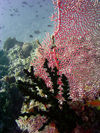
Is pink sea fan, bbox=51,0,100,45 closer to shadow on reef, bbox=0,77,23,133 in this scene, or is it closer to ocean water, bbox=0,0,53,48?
shadow on reef, bbox=0,77,23,133

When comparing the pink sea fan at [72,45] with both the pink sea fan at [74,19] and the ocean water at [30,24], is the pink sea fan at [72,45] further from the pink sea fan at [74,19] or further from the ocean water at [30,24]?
the ocean water at [30,24]

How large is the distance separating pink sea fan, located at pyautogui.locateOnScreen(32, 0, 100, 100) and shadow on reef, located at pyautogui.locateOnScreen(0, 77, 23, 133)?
9.53 ft

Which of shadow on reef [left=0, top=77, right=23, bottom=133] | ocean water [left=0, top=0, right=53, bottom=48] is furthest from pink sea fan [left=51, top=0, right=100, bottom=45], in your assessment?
ocean water [left=0, top=0, right=53, bottom=48]

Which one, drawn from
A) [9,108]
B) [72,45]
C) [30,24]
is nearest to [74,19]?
[72,45]

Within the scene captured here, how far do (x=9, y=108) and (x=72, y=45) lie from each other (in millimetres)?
4177

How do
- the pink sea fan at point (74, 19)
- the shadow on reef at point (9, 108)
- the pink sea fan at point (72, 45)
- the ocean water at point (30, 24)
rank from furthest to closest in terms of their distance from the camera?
the ocean water at point (30, 24), the shadow on reef at point (9, 108), the pink sea fan at point (74, 19), the pink sea fan at point (72, 45)

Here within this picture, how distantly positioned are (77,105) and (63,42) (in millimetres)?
2332

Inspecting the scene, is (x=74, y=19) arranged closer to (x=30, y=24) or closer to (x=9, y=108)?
(x=9, y=108)

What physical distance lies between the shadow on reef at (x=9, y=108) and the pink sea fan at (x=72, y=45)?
2.91m

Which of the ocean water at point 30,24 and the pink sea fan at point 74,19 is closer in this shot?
the pink sea fan at point 74,19

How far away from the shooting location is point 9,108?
5027mm

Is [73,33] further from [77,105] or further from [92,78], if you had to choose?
[77,105]

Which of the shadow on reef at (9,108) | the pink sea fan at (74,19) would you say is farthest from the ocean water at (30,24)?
the pink sea fan at (74,19)

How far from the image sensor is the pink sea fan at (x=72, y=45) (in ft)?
10.3
